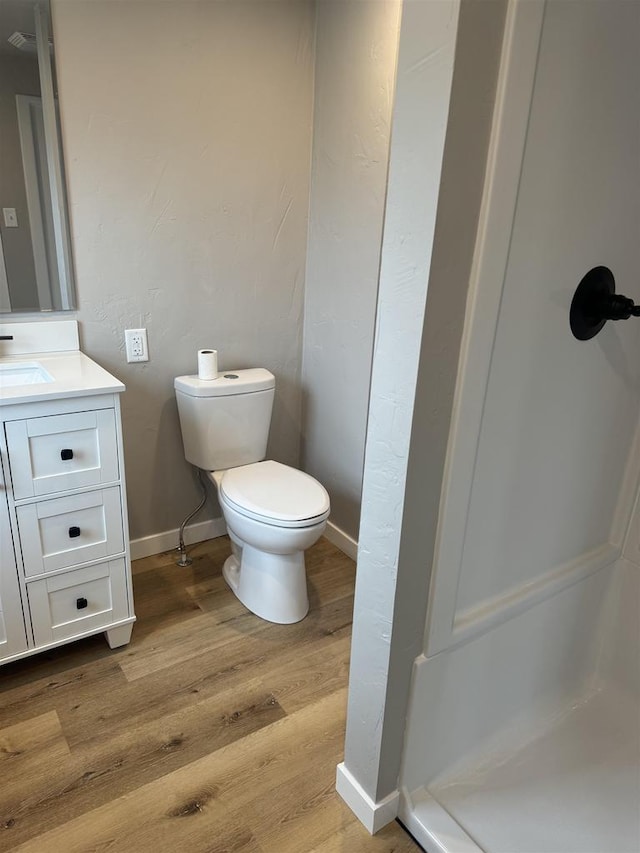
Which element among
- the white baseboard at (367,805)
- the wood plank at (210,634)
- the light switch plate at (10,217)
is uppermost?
the light switch plate at (10,217)

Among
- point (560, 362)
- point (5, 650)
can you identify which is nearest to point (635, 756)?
point (560, 362)

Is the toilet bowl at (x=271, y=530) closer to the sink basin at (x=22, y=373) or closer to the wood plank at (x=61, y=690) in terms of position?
the wood plank at (x=61, y=690)

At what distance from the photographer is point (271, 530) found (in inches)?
74.4

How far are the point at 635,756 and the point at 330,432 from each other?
151cm

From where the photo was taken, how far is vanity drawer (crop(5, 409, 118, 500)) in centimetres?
154

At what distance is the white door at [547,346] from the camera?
0.96m

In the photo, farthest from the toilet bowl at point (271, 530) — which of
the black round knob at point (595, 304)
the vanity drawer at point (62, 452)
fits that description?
the black round knob at point (595, 304)

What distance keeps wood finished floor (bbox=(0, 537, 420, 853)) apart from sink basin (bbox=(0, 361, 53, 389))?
873 mm

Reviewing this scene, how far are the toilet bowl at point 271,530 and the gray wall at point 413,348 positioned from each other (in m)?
0.64

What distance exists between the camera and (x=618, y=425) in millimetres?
1435

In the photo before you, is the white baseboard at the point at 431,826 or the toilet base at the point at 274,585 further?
the toilet base at the point at 274,585

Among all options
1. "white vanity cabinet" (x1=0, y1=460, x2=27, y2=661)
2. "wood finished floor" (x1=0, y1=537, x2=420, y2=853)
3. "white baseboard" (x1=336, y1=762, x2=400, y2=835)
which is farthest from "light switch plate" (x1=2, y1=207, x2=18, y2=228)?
"white baseboard" (x1=336, y1=762, x2=400, y2=835)

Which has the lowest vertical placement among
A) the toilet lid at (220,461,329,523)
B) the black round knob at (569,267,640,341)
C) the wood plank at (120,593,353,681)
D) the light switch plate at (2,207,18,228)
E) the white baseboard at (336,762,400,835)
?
the wood plank at (120,593,353,681)

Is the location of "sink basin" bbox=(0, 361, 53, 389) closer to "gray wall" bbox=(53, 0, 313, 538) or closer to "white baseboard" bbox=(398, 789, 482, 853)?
"gray wall" bbox=(53, 0, 313, 538)
